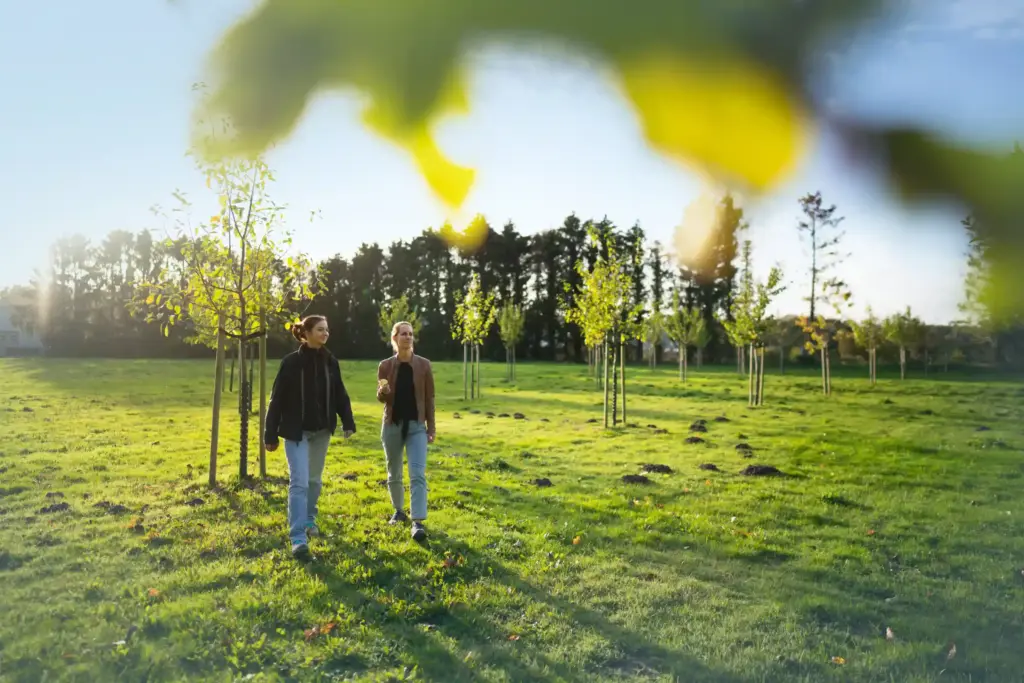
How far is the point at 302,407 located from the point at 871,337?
15.3ft

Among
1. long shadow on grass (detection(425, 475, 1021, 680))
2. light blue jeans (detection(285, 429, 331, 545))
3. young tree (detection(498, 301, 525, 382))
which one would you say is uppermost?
young tree (detection(498, 301, 525, 382))

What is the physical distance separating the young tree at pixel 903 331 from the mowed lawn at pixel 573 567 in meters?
0.13

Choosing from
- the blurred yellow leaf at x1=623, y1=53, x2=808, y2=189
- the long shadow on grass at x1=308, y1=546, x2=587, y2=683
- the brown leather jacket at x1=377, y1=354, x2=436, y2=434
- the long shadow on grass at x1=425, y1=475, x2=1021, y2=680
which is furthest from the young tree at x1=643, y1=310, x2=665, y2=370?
the brown leather jacket at x1=377, y1=354, x2=436, y2=434

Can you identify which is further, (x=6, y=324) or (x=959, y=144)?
(x=6, y=324)

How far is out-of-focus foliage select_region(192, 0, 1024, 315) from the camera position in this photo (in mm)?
1015

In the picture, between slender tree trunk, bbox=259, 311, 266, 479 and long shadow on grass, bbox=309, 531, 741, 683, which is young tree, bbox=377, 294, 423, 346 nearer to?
long shadow on grass, bbox=309, 531, 741, 683

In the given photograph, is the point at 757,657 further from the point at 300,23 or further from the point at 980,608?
the point at 300,23

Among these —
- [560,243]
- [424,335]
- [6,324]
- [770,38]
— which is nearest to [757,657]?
[424,335]

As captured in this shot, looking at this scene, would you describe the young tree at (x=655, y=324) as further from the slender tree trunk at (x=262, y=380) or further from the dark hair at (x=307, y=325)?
the slender tree trunk at (x=262, y=380)

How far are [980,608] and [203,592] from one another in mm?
4884

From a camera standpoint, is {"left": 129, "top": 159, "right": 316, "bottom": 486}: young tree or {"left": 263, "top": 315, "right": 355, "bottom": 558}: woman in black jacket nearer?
{"left": 263, "top": 315, "right": 355, "bottom": 558}: woman in black jacket

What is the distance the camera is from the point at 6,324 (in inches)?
108

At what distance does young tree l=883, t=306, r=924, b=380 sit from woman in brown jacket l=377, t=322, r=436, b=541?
4486mm

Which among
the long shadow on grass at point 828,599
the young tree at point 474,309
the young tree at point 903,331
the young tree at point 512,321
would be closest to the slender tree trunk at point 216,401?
the long shadow on grass at point 828,599
